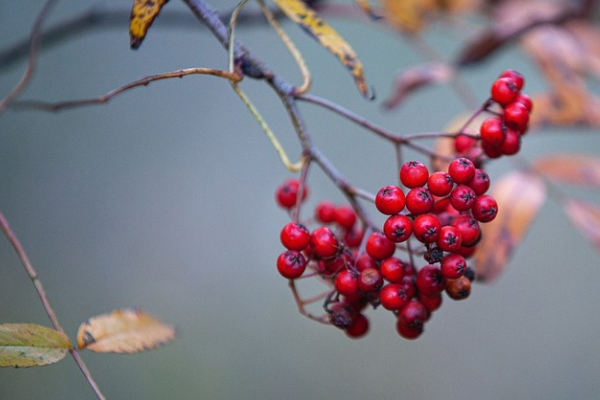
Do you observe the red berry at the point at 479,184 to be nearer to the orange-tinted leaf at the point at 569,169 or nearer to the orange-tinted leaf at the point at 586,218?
the orange-tinted leaf at the point at 586,218

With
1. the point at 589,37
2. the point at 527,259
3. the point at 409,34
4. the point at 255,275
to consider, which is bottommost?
the point at 527,259

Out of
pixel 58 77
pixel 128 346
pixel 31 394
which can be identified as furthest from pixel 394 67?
pixel 128 346

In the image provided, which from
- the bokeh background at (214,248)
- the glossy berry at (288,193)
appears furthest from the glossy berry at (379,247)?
the bokeh background at (214,248)

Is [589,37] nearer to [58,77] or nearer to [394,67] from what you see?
[394,67]

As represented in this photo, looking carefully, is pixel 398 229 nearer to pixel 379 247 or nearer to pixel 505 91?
pixel 379 247

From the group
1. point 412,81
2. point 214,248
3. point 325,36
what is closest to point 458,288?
point 325,36
